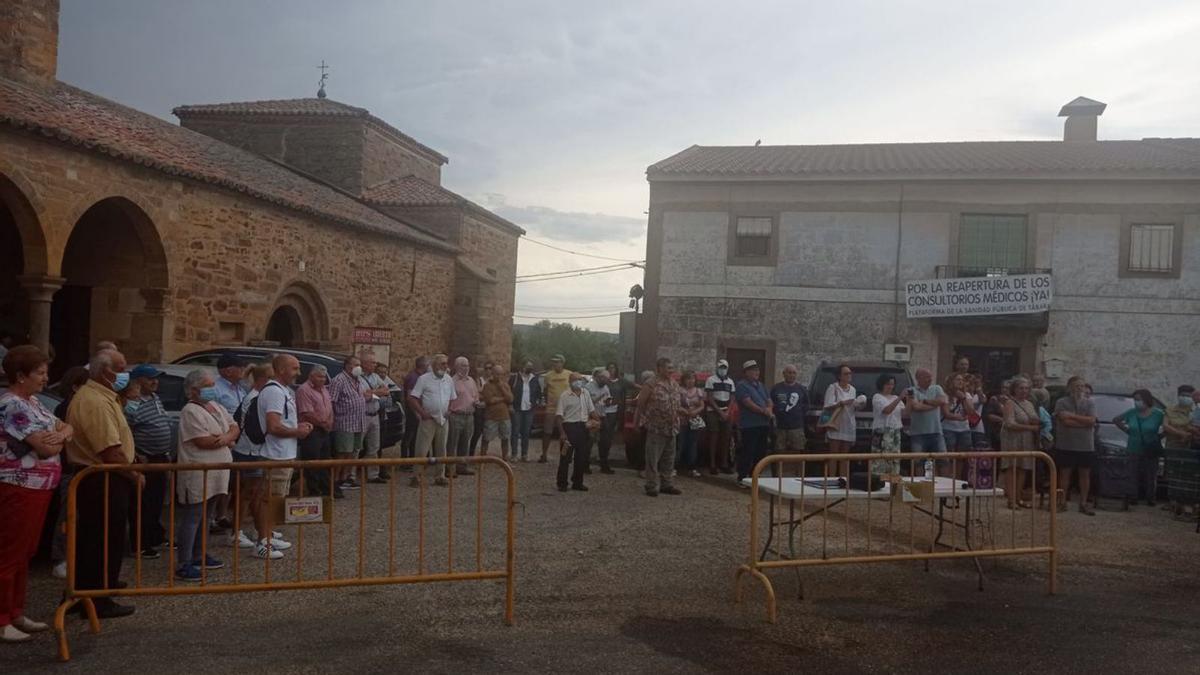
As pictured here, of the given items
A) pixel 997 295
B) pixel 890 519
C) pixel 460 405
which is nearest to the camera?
pixel 890 519

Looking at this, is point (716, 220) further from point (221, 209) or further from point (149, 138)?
point (149, 138)

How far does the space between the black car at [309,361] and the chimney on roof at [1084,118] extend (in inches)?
774

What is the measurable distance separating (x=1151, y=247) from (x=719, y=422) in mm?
11518

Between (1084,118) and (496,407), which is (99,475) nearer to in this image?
(496,407)

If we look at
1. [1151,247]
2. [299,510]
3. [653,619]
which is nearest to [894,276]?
[1151,247]

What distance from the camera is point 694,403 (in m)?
12.5

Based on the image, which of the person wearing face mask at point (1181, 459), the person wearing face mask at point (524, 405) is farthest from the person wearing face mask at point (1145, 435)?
the person wearing face mask at point (524, 405)

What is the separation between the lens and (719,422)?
42.4ft

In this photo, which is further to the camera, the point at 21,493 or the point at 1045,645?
the point at 1045,645

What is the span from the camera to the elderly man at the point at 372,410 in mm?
10062

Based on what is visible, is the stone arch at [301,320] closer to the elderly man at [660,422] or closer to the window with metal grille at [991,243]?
the elderly man at [660,422]

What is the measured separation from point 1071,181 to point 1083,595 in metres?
14.4

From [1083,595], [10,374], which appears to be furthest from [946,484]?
[10,374]

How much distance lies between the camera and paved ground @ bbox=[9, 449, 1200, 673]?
4.70 m
